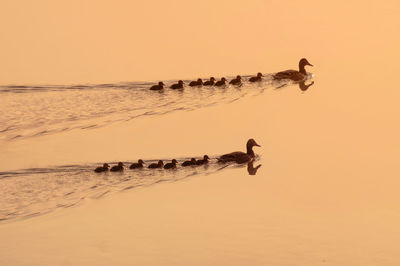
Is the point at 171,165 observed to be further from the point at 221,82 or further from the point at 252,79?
the point at 252,79

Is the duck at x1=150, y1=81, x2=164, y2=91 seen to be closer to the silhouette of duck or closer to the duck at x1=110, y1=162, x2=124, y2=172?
the silhouette of duck

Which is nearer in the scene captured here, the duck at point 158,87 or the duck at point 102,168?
the duck at point 102,168

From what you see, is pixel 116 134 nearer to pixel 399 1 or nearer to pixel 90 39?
pixel 90 39

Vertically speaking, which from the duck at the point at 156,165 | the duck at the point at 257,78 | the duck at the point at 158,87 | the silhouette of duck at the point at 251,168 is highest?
the duck at the point at 257,78

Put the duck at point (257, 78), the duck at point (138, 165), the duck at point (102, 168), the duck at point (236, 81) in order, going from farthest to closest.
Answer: the duck at point (257, 78) → the duck at point (236, 81) → the duck at point (138, 165) → the duck at point (102, 168)

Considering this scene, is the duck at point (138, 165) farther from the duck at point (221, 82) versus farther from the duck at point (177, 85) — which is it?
the duck at point (221, 82)

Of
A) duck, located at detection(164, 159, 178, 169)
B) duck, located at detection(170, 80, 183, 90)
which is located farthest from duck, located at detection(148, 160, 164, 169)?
duck, located at detection(170, 80, 183, 90)

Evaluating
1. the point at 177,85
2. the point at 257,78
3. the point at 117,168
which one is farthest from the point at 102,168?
the point at 257,78

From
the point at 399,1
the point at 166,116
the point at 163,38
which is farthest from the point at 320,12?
the point at 166,116

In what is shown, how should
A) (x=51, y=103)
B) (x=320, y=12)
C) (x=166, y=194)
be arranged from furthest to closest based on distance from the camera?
(x=320, y=12) < (x=51, y=103) < (x=166, y=194)

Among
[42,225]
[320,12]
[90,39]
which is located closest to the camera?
[42,225]

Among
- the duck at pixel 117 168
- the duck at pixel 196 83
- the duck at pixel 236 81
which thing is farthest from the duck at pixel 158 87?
the duck at pixel 117 168

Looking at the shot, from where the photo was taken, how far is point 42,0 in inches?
1337

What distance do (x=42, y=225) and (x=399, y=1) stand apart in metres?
18.4
